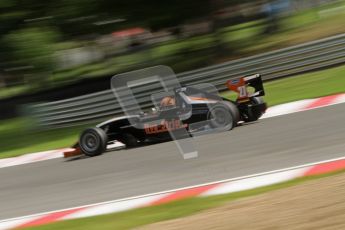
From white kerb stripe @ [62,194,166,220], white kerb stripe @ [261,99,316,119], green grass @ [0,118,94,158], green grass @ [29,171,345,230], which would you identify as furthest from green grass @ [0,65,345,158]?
green grass @ [29,171,345,230]

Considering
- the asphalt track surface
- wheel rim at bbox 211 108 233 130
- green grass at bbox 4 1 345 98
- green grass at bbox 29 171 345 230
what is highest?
green grass at bbox 4 1 345 98

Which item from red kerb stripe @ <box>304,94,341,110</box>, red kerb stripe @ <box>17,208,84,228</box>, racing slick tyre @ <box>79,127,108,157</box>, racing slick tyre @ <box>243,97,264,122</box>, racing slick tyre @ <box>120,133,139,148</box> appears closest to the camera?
red kerb stripe @ <box>17,208,84,228</box>

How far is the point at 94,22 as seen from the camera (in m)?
17.7

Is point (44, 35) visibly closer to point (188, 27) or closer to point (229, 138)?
point (188, 27)

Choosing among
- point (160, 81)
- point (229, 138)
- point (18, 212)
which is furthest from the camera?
point (160, 81)

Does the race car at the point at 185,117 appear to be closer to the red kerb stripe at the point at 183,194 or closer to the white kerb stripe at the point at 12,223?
the red kerb stripe at the point at 183,194

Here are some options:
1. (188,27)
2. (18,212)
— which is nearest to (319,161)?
(18,212)

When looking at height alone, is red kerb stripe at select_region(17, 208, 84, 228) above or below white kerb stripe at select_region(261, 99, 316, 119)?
below

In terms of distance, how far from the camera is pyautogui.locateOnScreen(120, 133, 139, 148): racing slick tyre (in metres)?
10.2

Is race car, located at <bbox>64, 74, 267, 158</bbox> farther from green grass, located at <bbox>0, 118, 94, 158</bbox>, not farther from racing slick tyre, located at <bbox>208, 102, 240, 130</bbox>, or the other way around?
green grass, located at <bbox>0, 118, 94, 158</bbox>

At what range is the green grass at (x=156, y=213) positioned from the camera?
5682mm

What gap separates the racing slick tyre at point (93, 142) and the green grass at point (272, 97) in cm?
213

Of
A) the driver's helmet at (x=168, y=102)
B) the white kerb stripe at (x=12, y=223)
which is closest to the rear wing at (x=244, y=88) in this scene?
the driver's helmet at (x=168, y=102)

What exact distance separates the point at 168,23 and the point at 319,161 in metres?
11.9
